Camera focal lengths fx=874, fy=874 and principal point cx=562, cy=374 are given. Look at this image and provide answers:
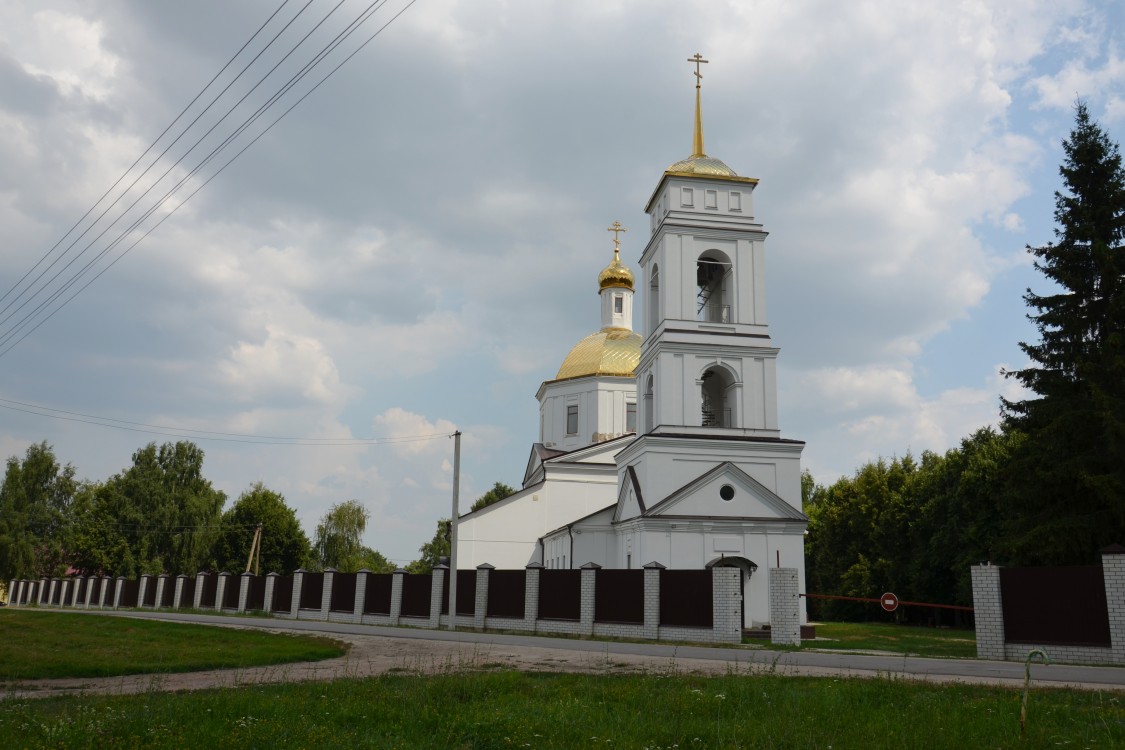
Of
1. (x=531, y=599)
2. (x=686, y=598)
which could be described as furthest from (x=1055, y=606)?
(x=531, y=599)

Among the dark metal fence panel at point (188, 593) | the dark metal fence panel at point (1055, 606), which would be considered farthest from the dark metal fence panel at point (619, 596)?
the dark metal fence panel at point (188, 593)

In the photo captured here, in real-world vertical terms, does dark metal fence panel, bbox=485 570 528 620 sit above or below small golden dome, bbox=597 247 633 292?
below

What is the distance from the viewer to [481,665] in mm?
12766

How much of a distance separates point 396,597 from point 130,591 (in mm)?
20228

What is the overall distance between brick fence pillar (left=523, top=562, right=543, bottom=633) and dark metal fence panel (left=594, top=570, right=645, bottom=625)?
2093mm

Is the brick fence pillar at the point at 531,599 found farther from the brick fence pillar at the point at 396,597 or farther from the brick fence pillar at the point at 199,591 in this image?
the brick fence pillar at the point at 199,591

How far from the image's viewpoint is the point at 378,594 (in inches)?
1081

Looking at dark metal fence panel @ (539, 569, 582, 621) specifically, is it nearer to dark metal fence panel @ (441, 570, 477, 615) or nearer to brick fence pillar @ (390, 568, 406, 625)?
dark metal fence panel @ (441, 570, 477, 615)

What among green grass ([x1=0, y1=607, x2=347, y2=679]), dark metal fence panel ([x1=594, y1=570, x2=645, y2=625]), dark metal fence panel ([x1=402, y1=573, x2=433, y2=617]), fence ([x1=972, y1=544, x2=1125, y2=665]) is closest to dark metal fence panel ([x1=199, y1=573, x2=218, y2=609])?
dark metal fence panel ([x1=402, y1=573, x2=433, y2=617])

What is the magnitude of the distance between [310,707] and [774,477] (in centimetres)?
2253

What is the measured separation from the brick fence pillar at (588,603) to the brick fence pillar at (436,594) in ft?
17.0

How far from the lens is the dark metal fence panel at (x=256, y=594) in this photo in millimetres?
32353

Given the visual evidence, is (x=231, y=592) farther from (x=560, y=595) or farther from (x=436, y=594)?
(x=560, y=595)

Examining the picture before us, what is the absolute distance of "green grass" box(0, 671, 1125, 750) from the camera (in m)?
6.72
